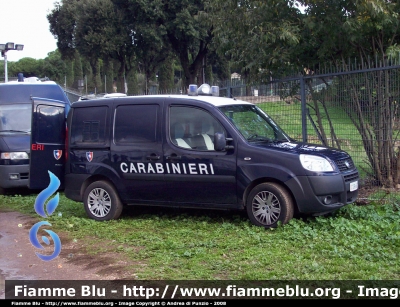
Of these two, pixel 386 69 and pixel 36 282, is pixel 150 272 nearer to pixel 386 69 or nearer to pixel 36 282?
pixel 36 282

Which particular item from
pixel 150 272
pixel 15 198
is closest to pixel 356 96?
pixel 150 272

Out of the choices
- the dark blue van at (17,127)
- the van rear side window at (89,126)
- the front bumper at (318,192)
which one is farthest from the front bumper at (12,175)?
the front bumper at (318,192)

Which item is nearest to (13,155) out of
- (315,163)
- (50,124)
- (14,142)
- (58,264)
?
(14,142)

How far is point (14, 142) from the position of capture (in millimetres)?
11469

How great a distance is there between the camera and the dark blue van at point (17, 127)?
11.2 metres

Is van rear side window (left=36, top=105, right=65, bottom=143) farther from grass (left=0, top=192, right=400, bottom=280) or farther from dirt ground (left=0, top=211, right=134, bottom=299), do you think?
dirt ground (left=0, top=211, right=134, bottom=299)

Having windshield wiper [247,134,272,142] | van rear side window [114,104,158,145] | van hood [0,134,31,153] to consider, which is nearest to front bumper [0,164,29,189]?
van hood [0,134,31,153]

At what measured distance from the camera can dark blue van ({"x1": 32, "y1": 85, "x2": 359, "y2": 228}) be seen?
714 centimetres

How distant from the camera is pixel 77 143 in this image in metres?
8.73

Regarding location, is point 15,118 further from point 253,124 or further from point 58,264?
point 58,264

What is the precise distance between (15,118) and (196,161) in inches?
242

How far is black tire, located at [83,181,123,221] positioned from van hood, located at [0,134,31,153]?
3.43 m

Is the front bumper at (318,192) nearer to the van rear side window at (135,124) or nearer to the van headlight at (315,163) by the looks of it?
the van headlight at (315,163)

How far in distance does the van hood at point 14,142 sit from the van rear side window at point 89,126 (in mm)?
3134
